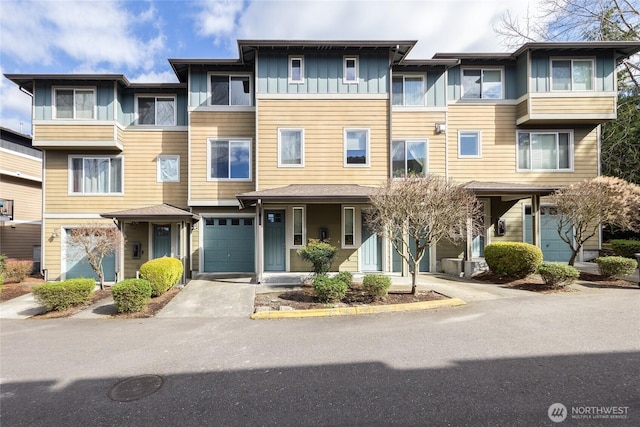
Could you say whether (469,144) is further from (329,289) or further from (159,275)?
(159,275)

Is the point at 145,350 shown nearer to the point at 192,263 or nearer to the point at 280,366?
the point at 280,366

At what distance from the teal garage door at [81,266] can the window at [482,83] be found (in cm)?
1619

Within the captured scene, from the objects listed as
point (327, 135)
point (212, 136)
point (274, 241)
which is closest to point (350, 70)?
point (327, 135)

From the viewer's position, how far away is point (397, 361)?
14.4ft

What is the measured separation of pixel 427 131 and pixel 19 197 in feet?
67.4

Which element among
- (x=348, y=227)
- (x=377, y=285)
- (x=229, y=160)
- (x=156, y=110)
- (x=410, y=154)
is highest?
(x=156, y=110)

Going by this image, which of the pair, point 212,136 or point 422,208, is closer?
point 422,208

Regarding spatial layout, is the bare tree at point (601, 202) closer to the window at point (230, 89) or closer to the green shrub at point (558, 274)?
the green shrub at point (558, 274)

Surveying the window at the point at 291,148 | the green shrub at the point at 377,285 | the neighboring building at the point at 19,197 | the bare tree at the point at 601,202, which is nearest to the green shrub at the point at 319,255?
the green shrub at the point at 377,285

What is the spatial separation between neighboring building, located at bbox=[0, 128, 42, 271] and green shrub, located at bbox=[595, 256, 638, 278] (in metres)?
22.4

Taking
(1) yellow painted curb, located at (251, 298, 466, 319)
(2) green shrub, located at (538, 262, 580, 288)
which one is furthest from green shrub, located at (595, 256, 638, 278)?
(1) yellow painted curb, located at (251, 298, 466, 319)

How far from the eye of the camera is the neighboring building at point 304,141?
11.4 meters

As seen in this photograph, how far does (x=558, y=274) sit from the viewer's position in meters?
8.49

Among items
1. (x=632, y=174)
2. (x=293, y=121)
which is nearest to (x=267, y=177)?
(x=293, y=121)
